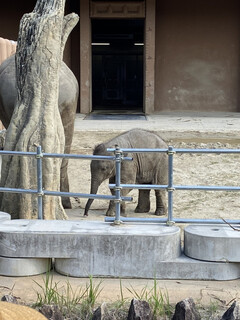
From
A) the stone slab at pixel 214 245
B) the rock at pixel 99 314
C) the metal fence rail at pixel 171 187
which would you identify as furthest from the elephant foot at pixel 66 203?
the rock at pixel 99 314

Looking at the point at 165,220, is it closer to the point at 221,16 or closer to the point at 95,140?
the point at 95,140

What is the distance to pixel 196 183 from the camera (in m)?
9.09

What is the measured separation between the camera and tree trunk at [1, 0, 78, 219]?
5914 millimetres

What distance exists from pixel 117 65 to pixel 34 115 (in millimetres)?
19489

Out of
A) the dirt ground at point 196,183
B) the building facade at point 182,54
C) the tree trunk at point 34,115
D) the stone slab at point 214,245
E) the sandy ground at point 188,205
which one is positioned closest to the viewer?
the sandy ground at point 188,205

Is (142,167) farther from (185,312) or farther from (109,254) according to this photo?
(185,312)

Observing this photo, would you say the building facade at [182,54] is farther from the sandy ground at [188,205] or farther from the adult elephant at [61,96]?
the adult elephant at [61,96]

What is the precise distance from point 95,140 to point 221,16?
7.30 meters

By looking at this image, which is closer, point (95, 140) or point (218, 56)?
point (95, 140)

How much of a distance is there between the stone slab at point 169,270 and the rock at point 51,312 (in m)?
1.05

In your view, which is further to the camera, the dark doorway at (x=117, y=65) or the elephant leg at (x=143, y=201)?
the dark doorway at (x=117, y=65)

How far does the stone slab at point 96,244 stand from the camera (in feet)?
16.1

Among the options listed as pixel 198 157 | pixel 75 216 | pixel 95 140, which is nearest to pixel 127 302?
pixel 75 216

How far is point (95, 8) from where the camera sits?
58.4 feet
